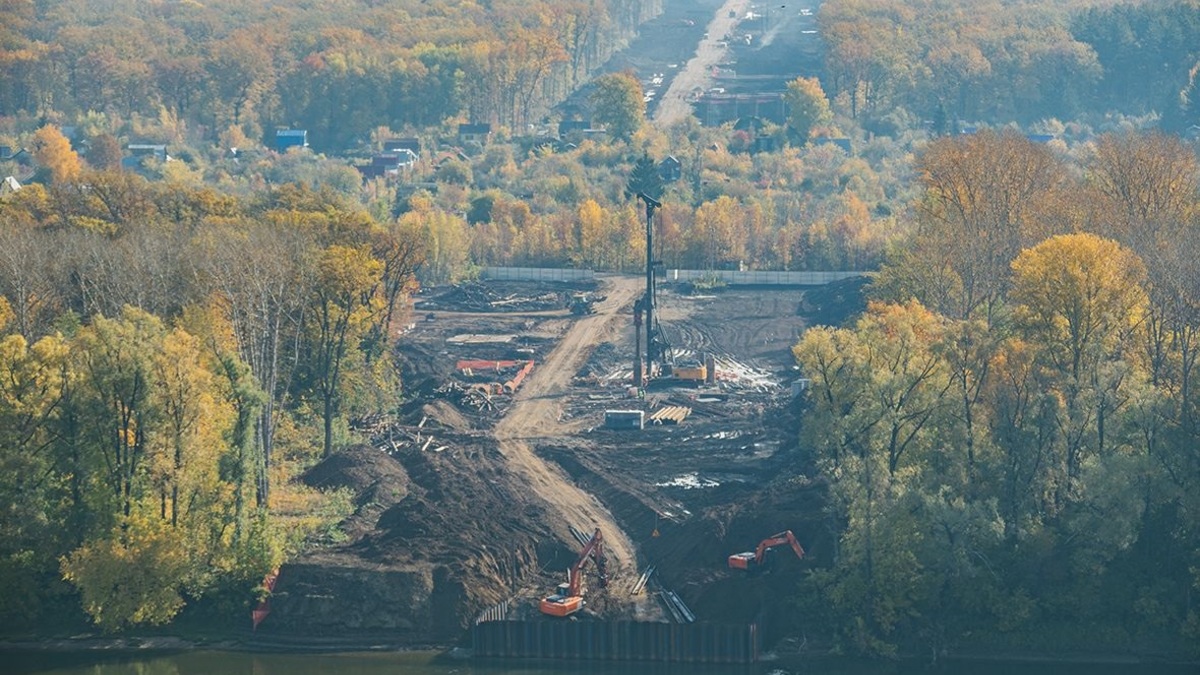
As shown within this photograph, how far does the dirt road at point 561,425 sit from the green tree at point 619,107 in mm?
42370

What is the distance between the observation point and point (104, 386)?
52.4 m

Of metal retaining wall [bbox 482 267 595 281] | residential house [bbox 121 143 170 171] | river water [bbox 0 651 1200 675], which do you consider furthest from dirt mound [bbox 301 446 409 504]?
residential house [bbox 121 143 170 171]

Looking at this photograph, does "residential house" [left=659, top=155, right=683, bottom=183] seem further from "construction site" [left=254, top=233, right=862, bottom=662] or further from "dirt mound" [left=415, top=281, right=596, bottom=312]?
"construction site" [left=254, top=233, right=862, bottom=662]

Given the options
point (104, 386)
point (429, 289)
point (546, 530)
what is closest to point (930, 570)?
point (546, 530)

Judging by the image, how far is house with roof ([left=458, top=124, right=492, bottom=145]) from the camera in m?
147

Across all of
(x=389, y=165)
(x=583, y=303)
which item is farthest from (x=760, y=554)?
(x=389, y=165)

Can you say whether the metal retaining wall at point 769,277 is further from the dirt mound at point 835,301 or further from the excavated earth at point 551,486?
the excavated earth at point 551,486

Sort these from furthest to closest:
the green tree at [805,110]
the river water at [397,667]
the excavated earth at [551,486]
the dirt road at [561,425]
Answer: the green tree at [805,110] → the dirt road at [561,425] → the excavated earth at [551,486] → the river water at [397,667]

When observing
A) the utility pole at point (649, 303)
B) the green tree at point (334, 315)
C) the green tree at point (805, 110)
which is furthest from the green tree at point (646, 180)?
the green tree at point (334, 315)

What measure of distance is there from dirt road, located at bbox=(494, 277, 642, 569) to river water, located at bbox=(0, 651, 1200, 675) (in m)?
6.39

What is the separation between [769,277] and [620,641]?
53.5 metres

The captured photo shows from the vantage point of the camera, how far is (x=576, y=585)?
A: 5166 cm

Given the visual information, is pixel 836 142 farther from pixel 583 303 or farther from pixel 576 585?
pixel 576 585

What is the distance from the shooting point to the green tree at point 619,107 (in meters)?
140
